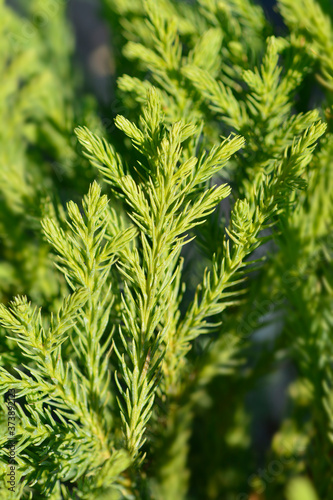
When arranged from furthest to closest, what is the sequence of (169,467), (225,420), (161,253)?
1. (225,420)
2. (169,467)
3. (161,253)

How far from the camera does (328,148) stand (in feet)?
1.36

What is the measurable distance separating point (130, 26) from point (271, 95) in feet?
0.84

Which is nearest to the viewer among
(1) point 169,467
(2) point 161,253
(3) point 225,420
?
(2) point 161,253

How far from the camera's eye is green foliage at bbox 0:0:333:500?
1.15 feet

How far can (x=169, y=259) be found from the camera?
355 millimetres

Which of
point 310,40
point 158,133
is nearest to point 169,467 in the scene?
point 158,133

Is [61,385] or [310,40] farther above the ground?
[310,40]

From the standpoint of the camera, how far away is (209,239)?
444mm

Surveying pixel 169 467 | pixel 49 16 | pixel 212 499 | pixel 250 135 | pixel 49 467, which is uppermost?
pixel 49 16

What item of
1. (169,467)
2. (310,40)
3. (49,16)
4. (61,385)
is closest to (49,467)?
(61,385)

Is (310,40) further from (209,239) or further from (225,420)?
(225,420)

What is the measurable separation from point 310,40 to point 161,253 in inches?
11.0

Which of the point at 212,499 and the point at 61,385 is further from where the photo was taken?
the point at 212,499

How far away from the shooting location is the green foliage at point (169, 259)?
0.35 meters
